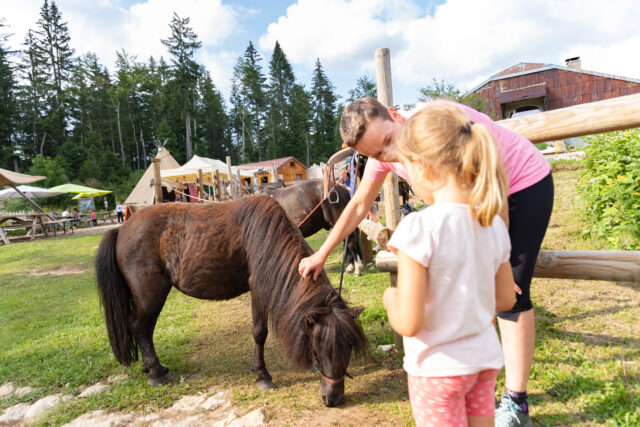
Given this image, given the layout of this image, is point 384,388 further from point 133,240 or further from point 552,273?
point 133,240

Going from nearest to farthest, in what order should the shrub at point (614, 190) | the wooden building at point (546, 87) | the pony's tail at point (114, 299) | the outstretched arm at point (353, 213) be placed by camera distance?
the outstretched arm at point (353, 213)
the pony's tail at point (114, 299)
the shrub at point (614, 190)
the wooden building at point (546, 87)

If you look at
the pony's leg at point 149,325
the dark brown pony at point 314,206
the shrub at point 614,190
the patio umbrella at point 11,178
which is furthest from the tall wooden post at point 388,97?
the patio umbrella at point 11,178

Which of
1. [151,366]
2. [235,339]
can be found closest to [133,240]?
[151,366]

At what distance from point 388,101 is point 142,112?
57186mm

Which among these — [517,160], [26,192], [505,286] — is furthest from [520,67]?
[26,192]

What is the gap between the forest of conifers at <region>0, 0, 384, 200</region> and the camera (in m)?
41.3

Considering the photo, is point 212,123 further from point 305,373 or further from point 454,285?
point 454,285

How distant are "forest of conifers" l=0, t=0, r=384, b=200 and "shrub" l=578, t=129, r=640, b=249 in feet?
130

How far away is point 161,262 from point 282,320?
1331mm

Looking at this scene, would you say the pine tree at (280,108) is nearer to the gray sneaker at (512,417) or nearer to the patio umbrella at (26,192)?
the patio umbrella at (26,192)

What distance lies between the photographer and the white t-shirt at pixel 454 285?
41.4 inches

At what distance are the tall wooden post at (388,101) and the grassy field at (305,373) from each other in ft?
2.89

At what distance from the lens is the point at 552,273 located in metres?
2.29

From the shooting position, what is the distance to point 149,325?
3188mm
